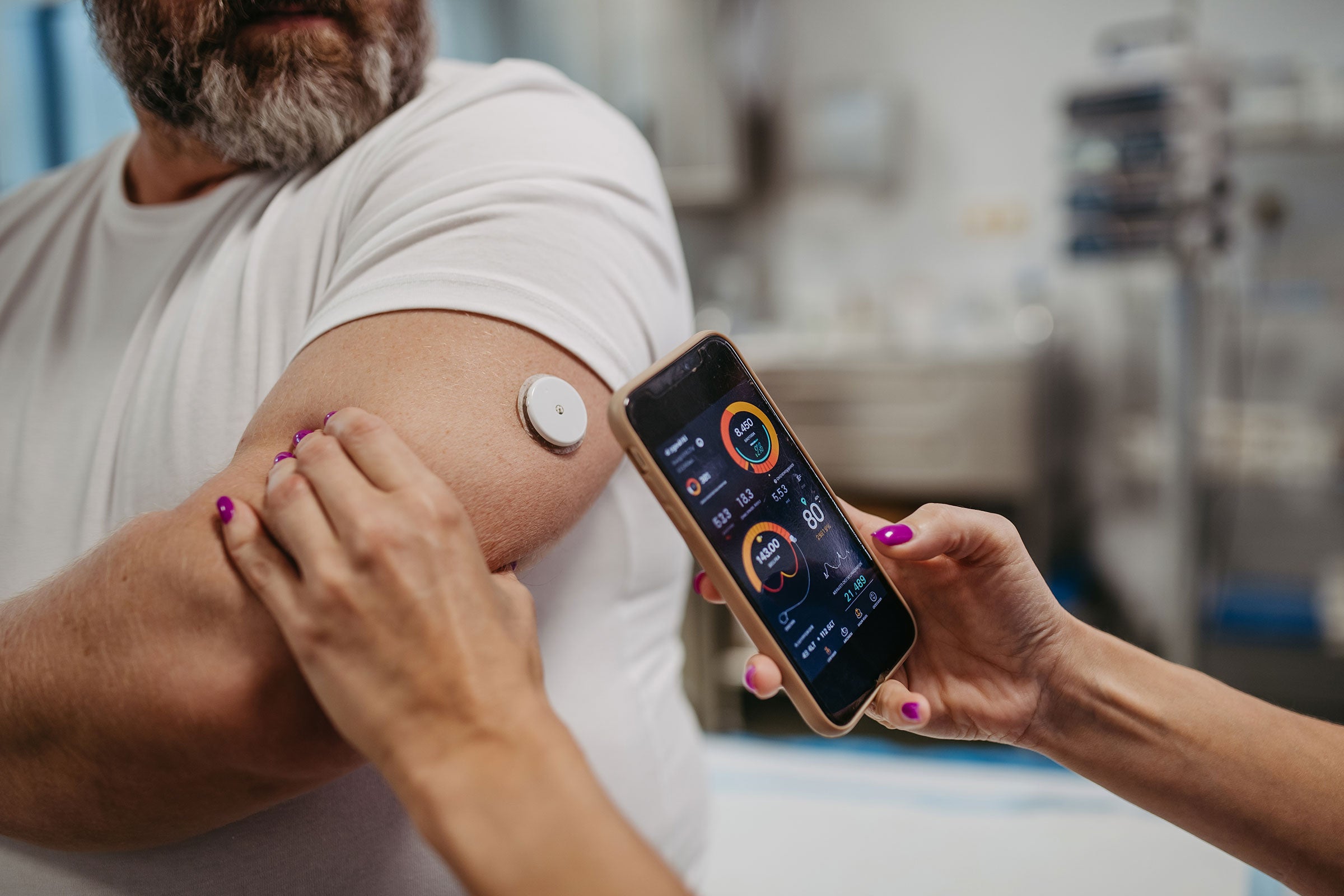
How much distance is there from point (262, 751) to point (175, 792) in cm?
7

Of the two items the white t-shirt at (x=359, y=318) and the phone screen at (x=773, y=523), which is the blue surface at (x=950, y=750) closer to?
the white t-shirt at (x=359, y=318)

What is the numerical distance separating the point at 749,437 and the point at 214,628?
1.07 feet

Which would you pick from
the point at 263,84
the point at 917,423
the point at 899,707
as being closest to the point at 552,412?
the point at 899,707

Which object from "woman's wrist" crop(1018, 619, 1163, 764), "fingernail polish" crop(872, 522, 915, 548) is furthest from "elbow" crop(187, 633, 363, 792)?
"woman's wrist" crop(1018, 619, 1163, 764)

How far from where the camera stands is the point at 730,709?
2498 millimetres

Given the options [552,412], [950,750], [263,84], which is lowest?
[950,750]

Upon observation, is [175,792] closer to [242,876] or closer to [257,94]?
[242,876]

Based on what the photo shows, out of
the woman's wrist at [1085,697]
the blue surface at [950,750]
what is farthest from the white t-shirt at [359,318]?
the blue surface at [950,750]

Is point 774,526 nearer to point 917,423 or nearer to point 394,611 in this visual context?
point 394,611

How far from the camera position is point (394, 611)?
401 mm

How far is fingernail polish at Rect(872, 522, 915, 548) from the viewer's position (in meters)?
0.60

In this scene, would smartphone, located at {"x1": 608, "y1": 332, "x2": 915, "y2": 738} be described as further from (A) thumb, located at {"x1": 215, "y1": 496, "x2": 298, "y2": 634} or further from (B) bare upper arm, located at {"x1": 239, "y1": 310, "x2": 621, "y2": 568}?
(A) thumb, located at {"x1": 215, "y1": 496, "x2": 298, "y2": 634}

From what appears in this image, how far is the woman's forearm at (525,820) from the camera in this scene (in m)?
0.37

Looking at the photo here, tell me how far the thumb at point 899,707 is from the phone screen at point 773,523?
0.05ft
